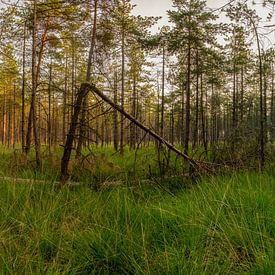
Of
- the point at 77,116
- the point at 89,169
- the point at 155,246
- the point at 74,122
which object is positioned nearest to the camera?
the point at 155,246

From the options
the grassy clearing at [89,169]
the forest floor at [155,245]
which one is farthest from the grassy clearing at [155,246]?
the grassy clearing at [89,169]

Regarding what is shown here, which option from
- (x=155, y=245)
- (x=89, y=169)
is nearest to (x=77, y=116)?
(x=89, y=169)

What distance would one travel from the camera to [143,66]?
2652 cm

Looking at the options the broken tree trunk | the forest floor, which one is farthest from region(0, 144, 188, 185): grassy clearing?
the forest floor

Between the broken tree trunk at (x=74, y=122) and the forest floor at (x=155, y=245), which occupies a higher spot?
the broken tree trunk at (x=74, y=122)

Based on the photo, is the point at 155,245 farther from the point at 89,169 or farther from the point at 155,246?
the point at 89,169

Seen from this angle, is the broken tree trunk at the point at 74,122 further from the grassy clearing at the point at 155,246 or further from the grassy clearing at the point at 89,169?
the grassy clearing at the point at 155,246

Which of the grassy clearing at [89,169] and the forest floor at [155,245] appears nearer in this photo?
the forest floor at [155,245]

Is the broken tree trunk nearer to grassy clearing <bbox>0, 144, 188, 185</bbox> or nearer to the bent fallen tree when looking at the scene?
the bent fallen tree

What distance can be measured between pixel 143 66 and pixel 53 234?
25.2m

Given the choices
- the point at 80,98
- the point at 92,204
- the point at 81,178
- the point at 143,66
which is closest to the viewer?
the point at 92,204

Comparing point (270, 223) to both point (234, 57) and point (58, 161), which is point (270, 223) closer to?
point (58, 161)

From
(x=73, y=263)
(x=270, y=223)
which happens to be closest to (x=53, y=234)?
(x=73, y=263)

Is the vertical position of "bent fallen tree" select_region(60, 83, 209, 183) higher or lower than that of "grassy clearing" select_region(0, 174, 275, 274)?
higher
